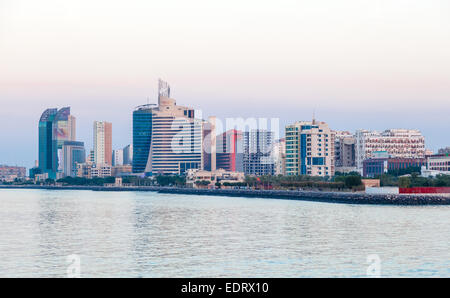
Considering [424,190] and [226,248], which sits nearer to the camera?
[226,248]

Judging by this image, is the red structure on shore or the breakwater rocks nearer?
the breakwater rocks

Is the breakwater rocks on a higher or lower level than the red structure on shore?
lower

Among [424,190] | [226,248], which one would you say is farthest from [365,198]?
[226,248]

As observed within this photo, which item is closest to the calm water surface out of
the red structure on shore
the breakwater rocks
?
the breakwater rocks

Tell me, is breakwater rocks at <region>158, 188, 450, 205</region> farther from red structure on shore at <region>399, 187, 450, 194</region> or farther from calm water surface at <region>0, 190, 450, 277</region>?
calm water surface at <region>0, 190, 450, 277</region>

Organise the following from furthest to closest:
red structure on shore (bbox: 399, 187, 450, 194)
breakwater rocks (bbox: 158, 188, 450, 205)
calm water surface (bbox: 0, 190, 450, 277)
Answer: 1. red structure on shore (bbox: 399, 187, 450, 194)
2. breakwater rocks (bbox: 158, 188, 450, 205)
3. calm water surface (bbox: 0, 190, 450, 277)

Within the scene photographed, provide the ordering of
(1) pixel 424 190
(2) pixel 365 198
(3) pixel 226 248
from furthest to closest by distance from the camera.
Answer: (1) pixel 424 190 → (2) pixel 365 198 → (3) pixel 226 248

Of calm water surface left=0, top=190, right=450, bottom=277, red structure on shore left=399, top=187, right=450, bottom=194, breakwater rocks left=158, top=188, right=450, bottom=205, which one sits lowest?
calm water surface left=0, top=190, right=450, bottom=277

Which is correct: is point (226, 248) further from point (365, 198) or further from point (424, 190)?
point (424, 190)
